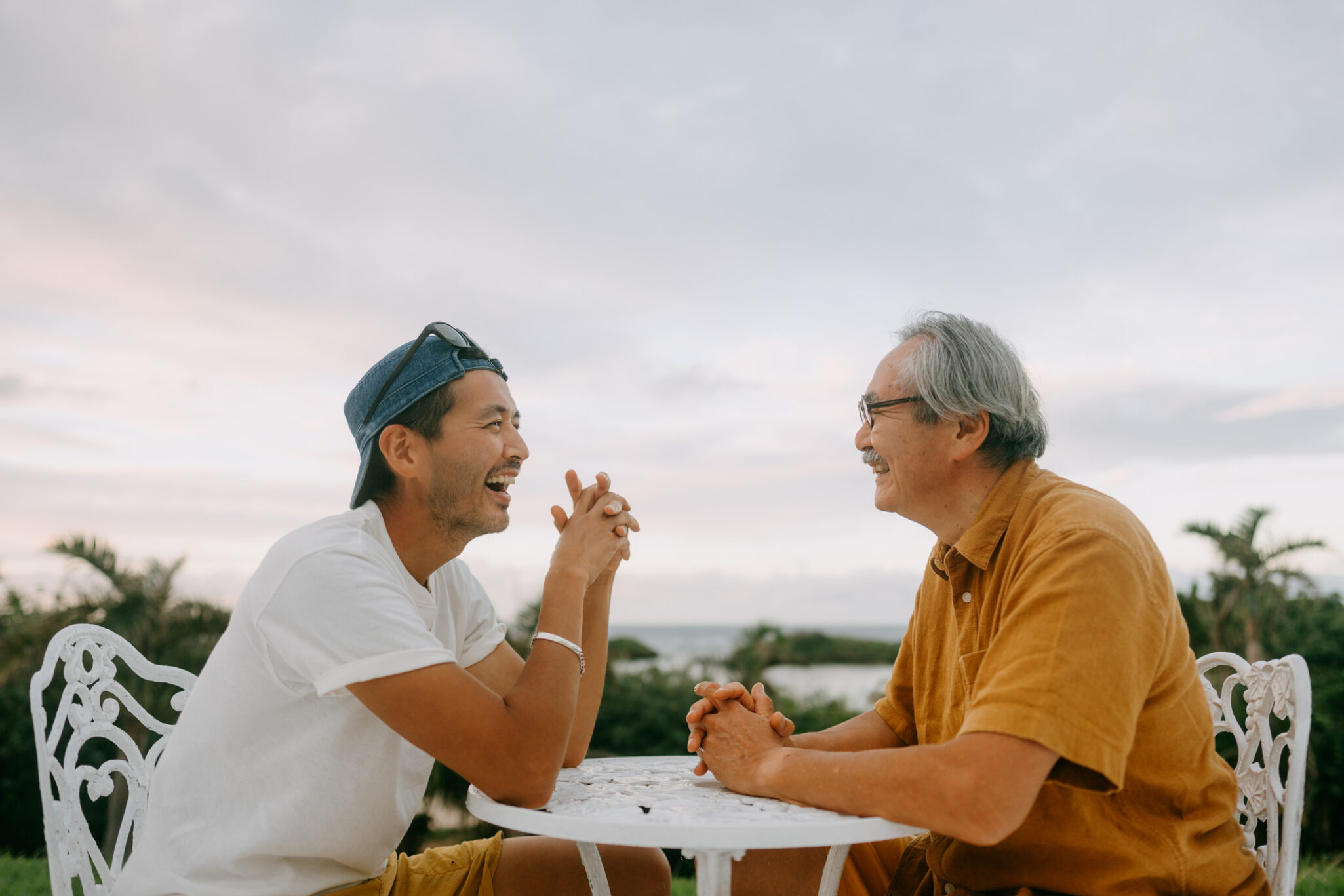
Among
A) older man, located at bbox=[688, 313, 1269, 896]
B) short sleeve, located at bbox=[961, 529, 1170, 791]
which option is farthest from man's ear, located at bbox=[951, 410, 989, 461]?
short sleeve, located at bbox=[961, 529, 1170, 791]

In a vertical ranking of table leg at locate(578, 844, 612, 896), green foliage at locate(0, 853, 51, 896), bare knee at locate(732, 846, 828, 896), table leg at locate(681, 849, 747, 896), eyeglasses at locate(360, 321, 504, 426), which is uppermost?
eyeglasses at locate(360, 321, 504, 426)

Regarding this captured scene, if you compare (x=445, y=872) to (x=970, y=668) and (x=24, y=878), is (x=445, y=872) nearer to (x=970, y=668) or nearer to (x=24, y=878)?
(x=970, y=668)

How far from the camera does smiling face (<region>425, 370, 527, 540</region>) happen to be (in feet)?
8.68

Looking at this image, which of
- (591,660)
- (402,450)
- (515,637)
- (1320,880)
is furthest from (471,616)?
(515,637)

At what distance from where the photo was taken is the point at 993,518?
2461 millimetres

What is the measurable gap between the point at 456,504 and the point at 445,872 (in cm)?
117

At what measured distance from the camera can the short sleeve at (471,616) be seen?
9.66 ft

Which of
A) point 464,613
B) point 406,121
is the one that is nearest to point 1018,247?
point 406,121

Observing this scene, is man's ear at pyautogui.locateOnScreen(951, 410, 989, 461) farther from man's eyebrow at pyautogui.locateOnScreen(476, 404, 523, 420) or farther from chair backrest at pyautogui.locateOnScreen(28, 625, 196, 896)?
chair backrest at pyautogui.locateOnScreen(28, 625, 196, 896)

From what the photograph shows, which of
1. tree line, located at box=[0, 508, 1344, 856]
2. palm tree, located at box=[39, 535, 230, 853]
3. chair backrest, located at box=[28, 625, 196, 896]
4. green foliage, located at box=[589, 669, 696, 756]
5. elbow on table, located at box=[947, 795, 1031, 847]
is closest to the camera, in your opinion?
elbow on table, located at box=[947, 795, 1031, 847]

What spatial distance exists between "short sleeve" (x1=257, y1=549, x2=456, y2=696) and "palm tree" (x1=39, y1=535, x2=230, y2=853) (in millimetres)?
8280

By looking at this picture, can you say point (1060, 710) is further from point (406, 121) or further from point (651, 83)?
point (651, 83)

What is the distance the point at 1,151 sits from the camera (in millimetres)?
7168

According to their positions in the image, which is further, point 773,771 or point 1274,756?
point 1274,756
